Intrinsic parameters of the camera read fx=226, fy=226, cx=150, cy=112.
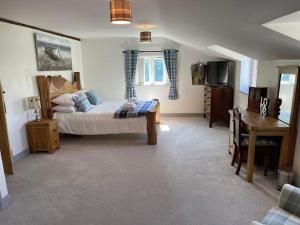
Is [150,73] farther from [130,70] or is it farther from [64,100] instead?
[64,100]

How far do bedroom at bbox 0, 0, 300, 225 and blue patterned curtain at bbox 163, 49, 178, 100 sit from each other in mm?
1522

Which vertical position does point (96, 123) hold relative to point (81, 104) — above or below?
below

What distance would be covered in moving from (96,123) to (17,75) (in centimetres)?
156

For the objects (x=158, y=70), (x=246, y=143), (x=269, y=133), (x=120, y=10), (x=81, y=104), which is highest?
(x=120, y=10)

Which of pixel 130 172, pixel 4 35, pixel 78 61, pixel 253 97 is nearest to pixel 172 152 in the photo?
pixel 130 172

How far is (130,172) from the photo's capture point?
3.21 metres

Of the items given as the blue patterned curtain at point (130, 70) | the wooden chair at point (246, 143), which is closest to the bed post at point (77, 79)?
the blue patterned curtain at point (130, 70)

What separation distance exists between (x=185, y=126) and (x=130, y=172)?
8.69ft

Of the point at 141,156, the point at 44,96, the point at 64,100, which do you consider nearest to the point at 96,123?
the point at 64,100

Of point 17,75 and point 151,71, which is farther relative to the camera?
point 151,71

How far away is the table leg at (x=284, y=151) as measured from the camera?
2.74 metres

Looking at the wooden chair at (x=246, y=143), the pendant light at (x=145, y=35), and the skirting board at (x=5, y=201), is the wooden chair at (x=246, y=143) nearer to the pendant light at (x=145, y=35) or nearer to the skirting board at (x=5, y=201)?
the pendant light at (x=145, y=35)

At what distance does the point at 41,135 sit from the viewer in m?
3.91

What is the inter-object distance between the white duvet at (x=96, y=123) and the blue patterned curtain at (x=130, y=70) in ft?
6.70
